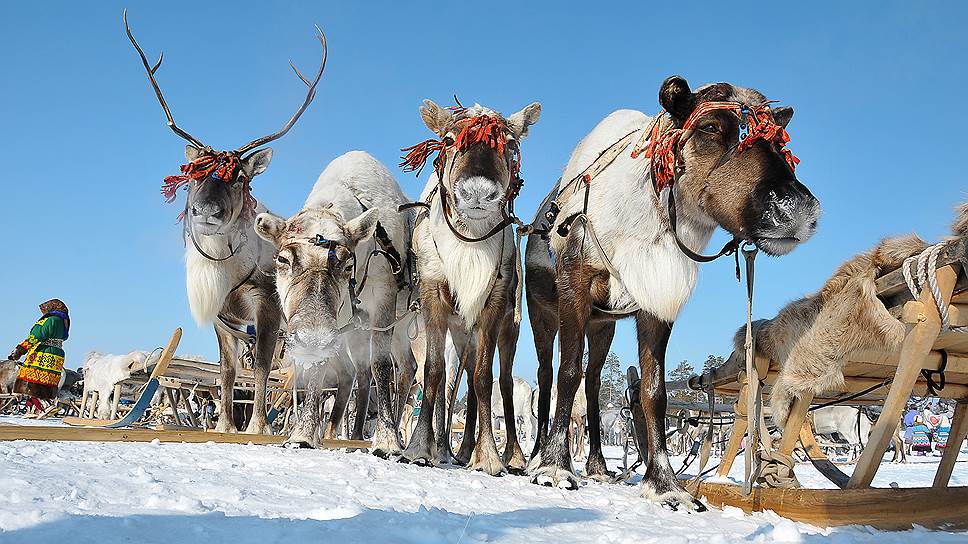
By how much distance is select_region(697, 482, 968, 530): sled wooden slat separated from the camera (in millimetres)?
3471

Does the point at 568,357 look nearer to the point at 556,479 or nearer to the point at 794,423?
the point at 556,479

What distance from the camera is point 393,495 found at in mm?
3557

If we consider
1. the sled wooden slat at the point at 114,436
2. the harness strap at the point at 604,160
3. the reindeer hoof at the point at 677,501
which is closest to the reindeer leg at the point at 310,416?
the sled wooden slat at the point at 114,436

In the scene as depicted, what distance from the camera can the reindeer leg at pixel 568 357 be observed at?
16.4 ft

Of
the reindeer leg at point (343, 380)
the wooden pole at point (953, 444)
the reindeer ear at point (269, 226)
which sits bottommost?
the wooden pole at point (953, 444)

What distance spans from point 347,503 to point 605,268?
8.58 ft

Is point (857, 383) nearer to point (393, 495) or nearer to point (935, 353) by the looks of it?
point (935, 353)

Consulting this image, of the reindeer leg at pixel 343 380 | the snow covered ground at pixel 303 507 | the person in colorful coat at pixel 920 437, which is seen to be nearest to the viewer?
the snow covered ground at pixel 303 507

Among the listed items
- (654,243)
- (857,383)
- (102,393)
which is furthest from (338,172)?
(102,393)

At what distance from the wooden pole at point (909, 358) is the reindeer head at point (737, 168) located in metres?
0.82

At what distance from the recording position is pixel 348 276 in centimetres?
589

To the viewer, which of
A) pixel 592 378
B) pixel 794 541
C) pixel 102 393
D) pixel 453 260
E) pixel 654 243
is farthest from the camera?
pixel 102 393

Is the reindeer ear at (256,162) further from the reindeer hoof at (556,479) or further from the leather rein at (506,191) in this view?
the reindeer hoof at (556,479)

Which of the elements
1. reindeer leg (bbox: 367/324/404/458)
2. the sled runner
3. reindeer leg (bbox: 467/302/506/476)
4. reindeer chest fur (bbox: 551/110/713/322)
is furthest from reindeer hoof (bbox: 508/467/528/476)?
the sled runner
